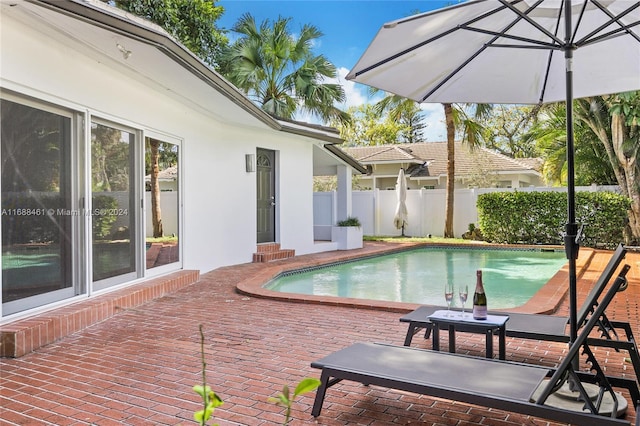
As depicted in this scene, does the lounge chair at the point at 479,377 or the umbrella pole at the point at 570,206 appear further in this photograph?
the umbrella pole at the point at 570,206

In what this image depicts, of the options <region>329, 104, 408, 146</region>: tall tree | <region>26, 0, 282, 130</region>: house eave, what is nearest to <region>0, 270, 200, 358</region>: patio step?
<region>26, 0, 282, 130</region>: house eave

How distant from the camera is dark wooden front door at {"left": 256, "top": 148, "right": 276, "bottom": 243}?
11.6 metres

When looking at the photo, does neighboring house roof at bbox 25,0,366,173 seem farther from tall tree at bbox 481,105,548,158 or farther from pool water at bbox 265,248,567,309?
tall tree at bbox 481,105,548,158

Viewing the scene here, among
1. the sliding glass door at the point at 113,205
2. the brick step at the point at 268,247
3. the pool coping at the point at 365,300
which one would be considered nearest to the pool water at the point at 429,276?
the pool coping at the point at 365,300

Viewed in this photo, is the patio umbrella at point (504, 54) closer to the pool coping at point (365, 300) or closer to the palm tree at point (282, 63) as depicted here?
the pool coping at point (365, 300)

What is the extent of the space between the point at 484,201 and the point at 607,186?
11.2 ft

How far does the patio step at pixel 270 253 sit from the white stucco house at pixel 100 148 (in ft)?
2.40

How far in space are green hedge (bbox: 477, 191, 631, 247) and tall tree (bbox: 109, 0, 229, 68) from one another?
9.79m

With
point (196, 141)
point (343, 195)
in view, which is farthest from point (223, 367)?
point (343, 195)

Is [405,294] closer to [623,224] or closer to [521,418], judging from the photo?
[521,418]

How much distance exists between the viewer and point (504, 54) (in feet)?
14.4

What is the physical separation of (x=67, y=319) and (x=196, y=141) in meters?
4.77

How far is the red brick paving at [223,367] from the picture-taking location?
10.2 feet

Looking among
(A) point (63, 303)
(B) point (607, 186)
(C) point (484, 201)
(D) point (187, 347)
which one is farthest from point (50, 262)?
(B) point (607, 186)
